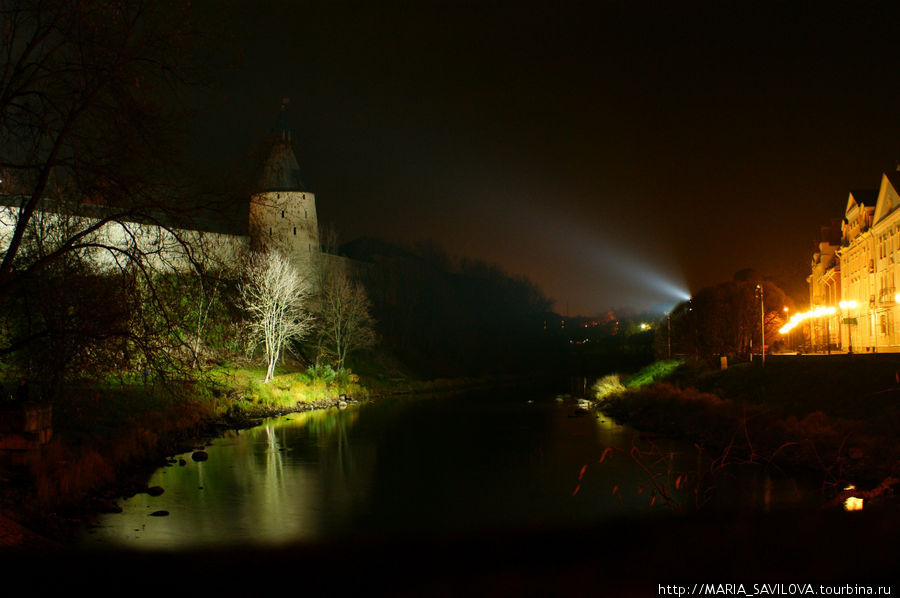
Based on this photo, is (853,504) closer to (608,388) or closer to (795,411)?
(795,411)

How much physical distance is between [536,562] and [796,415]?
1720cm

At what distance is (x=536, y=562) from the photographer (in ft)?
41.2

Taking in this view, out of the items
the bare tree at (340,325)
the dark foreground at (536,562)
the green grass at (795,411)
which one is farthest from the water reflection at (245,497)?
the bare tree at (340,325)

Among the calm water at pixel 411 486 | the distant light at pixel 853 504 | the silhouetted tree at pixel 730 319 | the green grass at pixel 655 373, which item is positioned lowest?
the calm water at pixel 411 486

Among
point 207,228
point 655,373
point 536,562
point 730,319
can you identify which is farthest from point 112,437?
point 730,319

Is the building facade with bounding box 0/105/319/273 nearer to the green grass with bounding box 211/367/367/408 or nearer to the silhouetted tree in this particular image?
the green grass with bounding box 211/367/367/408

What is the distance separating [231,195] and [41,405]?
9.00 m

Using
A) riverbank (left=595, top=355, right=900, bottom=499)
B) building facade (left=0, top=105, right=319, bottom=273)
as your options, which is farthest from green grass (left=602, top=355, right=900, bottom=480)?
building facade (left=0, top=105, right=319, bottom=273)

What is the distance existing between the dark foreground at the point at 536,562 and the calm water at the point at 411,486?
0.99 meters

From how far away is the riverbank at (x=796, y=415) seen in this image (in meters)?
18.2

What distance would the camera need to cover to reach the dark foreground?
9.80 meters

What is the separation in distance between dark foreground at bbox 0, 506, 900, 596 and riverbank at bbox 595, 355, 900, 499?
58.5 inches

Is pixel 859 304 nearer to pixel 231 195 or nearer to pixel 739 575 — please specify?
pixel 739 575

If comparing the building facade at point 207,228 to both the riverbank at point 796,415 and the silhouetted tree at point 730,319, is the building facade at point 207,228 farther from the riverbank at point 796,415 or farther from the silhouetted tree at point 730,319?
the silhouetted tree at point 730,319
